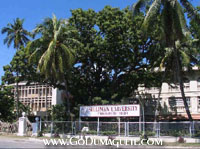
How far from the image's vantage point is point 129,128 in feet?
78.9

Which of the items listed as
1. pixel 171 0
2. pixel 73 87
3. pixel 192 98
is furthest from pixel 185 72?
pixel 73 87

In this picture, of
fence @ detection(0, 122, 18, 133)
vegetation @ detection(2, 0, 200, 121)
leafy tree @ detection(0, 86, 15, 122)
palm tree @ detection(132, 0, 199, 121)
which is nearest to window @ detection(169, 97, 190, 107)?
vegetation @ detection(2, 0, 200, 121)

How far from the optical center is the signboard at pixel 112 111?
24.5m

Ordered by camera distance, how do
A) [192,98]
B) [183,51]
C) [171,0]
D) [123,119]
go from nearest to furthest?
[171,0]
[183,51]
[123,119]
[192,98]

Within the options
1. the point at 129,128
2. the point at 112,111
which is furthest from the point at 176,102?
the point at 129,128

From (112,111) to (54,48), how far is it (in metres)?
8.34

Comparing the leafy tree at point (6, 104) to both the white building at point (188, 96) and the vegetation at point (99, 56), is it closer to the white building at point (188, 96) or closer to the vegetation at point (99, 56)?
the vegetation at point (99, 56)

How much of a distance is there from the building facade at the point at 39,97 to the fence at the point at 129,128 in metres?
19.8

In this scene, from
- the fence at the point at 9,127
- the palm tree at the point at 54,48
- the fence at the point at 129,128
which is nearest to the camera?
the fence at the point at 129,128

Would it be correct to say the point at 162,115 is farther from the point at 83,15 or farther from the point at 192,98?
the point at 83,15

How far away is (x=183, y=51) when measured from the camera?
26.6 metres

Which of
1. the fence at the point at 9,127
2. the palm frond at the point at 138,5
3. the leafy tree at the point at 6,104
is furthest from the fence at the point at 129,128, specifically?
the leafy tree at the point at 6,104

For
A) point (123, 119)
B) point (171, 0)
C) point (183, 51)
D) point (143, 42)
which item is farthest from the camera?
point (123, 119)

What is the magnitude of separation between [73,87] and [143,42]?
31.8 ft
